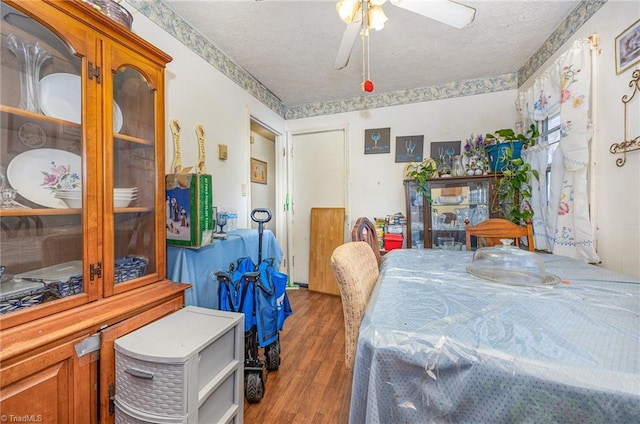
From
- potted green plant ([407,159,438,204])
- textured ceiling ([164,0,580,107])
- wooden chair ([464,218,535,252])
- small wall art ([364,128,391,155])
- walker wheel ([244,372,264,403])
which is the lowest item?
walker wheel ([244,372,264,403])

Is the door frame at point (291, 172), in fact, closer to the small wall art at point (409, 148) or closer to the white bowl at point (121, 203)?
the small wall art at point (409, 148)

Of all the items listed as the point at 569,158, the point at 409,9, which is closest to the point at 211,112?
the point at 409,9

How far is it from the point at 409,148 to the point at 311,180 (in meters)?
1.35

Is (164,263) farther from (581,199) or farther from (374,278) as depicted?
(581,199)

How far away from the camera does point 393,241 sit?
9.14ft

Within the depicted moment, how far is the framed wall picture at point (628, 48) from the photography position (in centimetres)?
129

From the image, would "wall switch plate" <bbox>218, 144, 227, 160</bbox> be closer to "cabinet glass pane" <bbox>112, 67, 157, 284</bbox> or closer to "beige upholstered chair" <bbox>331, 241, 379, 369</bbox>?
"cabinet glass pane" <bbox>112, 67, 157, 284</bbox>

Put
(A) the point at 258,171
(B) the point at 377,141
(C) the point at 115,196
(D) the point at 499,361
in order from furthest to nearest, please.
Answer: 1. (A) the point at 258,171
2. (B) the point at 377,141
3. (C) the point at 115,196
4. (D) the point at 499,361

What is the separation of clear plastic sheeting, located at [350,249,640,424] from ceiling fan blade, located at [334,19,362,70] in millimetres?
1512

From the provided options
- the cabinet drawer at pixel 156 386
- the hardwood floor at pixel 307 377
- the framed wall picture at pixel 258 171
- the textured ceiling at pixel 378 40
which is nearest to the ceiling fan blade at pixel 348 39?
the textured ceiling at pixel 378 40

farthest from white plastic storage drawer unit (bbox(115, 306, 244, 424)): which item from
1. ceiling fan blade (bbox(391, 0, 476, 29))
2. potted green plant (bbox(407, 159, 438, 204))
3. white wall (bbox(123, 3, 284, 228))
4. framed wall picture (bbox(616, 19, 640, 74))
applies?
framed wall picture (bbox(616, 19, 640, 74))

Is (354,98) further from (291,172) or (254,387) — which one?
(254,387)

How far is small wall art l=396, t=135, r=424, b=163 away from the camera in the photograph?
2.94 m

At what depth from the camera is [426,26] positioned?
1879mm
